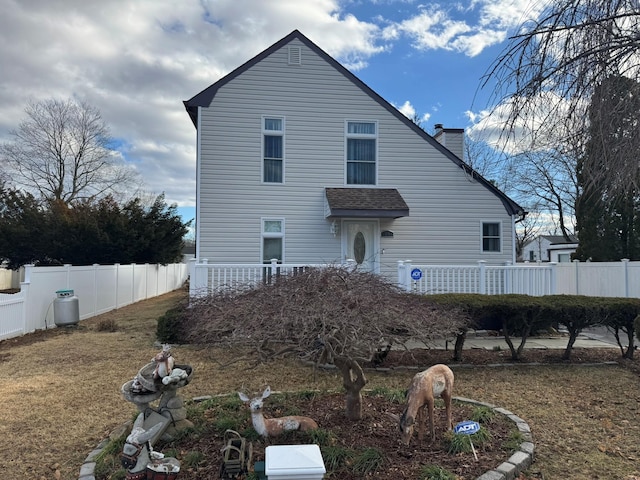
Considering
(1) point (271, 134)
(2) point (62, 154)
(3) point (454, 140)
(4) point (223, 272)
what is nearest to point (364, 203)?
(1) point (271, 134)

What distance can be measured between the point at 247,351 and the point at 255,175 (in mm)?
8570

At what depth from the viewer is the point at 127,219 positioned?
18.9 metres

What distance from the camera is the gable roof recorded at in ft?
37.6

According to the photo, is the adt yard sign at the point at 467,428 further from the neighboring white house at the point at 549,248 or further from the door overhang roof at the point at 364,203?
the neighboring white house at the point at 549,248

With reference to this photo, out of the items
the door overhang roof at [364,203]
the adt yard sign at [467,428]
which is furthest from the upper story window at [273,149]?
the adt yard sign at [467,428]

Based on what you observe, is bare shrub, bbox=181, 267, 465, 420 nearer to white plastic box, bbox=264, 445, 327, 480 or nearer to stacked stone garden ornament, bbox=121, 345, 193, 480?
stacked stone garden ornament, bbox=121, 345, 193, 480

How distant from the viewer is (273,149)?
38.9ft

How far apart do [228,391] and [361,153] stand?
327 inches

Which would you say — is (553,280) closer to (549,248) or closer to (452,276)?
(452,276)

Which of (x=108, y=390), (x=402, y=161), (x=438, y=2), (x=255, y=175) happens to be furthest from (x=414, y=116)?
(x=108, y=390)

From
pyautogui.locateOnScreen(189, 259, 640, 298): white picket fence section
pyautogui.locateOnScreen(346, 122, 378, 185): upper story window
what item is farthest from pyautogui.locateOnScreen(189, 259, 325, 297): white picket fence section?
pyautogui.locateOnScreen(346, 122, 378, 185): upper story window

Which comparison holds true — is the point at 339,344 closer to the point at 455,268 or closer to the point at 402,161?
the point at 455,268

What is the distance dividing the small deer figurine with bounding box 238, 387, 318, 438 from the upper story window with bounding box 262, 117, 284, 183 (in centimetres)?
873

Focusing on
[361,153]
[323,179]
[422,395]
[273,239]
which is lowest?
[422,395]
